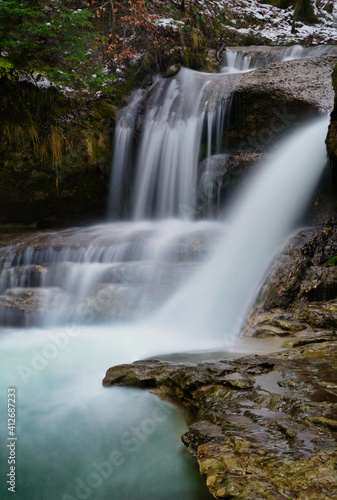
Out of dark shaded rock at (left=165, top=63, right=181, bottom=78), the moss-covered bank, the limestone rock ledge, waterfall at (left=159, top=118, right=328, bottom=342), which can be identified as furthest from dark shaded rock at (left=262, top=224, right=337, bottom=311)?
→ dark shaded rock at (left=165, top=63, right=181, bottom=78)

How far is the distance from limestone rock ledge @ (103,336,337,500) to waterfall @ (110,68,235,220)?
546 centimetres

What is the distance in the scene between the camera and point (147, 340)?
4.81 m

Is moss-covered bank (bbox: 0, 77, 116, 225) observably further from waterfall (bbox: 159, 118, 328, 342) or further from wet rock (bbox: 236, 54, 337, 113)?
waterfall (bbox: 159, 118, 328, 342)

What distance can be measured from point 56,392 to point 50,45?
798 cm

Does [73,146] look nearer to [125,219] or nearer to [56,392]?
[125,219]

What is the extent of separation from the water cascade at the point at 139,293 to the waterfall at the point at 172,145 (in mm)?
24

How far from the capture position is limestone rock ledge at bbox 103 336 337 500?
170 centimetres

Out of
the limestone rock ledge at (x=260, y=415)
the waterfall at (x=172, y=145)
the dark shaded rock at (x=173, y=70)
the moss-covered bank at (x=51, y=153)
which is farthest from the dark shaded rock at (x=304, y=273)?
the dark shaded rock at (x=173, y=70)

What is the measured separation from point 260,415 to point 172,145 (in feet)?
23.8

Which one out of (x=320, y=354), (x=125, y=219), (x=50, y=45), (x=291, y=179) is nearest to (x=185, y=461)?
(x=320, y=354)

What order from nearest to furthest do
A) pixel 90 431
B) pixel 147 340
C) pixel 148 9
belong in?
pixel 90 431
pixel 147 340
pixel 148 9

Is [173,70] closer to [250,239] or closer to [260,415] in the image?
[250,239]

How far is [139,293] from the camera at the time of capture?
5750 mm

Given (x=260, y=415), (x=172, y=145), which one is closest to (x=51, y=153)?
(x=172, y=145)
